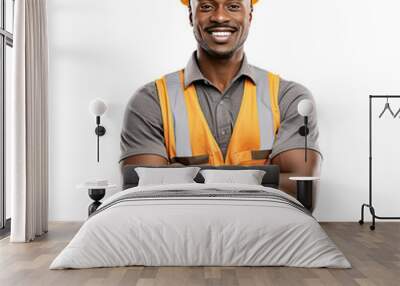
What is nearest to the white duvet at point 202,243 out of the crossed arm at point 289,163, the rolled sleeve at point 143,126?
the crossed arm at point 289,163

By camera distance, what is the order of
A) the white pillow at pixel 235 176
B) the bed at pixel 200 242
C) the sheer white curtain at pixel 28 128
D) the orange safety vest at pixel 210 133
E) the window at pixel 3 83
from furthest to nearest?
1. the orange safety vest at pixel 210 133
2. the window at pixel 3 83
3. the white pillow at pixel 235 176
4. the sheer white curtain at pixel 28 128
5. the bed at pixel 200 242

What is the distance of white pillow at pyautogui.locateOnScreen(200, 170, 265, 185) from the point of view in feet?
19.3

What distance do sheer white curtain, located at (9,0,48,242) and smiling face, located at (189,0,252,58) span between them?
1716mm

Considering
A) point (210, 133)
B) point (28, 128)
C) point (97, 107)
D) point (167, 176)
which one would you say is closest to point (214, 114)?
point (210, 133)

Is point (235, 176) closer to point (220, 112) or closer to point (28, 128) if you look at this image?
point (220, 112)

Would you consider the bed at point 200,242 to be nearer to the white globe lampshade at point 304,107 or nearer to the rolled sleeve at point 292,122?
the rolled sleeve at point 292,122

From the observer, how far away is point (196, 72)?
6.59m

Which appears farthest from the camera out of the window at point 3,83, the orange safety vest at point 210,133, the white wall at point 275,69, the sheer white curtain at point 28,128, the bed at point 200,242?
the white wall at point 275,69

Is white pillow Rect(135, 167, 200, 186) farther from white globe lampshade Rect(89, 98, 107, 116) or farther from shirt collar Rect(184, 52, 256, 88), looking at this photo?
shirt collar Rect(184, 52, 256, 88)

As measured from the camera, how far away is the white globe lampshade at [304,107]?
6.55 meters

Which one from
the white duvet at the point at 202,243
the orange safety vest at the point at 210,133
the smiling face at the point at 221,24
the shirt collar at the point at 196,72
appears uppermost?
the smiling face at the point at 221,24

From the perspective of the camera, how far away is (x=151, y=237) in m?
4.24

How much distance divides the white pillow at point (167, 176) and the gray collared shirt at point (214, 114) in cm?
40

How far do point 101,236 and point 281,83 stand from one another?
324 cm
